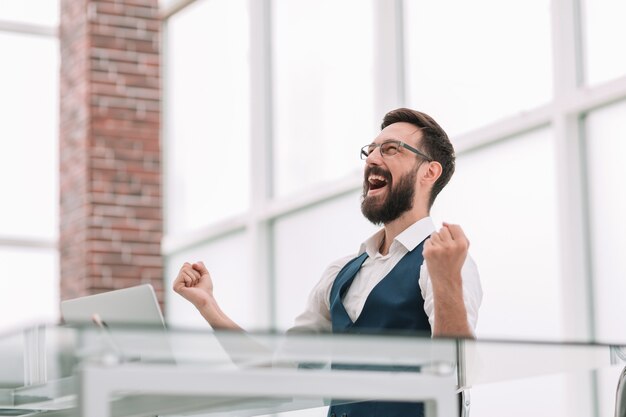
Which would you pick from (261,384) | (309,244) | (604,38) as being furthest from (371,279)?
(309,244)

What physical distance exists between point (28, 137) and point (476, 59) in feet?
12.4

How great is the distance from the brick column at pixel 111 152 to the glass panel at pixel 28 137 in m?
0.22

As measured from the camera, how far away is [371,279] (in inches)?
102

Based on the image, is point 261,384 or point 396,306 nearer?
point 261,384

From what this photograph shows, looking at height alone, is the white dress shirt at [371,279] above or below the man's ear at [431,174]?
below

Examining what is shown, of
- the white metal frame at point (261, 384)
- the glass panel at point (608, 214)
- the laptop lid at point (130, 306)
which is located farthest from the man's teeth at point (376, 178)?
the glass panel at point (608, 214)

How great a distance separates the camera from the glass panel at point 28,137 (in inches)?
315

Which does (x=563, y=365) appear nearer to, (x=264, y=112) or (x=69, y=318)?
(x=69, y=318)

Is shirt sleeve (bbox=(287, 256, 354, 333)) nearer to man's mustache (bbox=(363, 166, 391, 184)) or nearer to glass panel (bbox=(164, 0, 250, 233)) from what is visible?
man's mustache (bbox=(363, 166, 391, 184))

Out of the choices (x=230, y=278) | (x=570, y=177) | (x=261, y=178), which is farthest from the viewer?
(x=230, y=278)

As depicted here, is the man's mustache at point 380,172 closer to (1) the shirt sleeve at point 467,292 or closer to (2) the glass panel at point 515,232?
(1) the shirt sleeve at point 467,292

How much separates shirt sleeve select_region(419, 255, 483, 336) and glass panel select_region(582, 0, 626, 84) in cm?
229

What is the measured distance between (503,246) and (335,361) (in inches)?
133

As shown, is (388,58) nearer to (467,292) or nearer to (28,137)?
(28,137)
